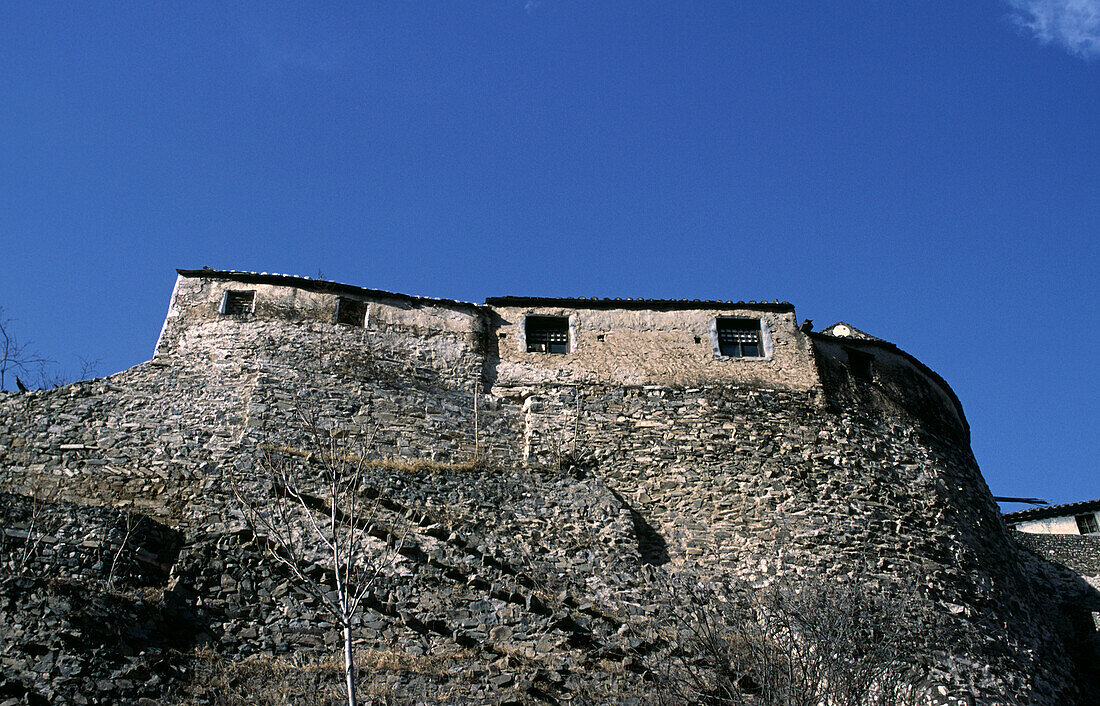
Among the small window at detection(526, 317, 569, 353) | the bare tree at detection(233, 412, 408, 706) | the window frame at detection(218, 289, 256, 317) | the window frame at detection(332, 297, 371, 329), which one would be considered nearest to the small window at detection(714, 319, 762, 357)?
the small window at detection(526, 317, 569, 353)

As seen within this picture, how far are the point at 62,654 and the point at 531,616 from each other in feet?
19.8

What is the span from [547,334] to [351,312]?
4.28 metres

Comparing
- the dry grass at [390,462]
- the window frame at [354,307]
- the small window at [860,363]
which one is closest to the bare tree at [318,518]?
the dry grass at [390,462]

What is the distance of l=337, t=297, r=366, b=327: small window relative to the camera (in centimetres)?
2030

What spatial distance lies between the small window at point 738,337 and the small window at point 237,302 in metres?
10.1

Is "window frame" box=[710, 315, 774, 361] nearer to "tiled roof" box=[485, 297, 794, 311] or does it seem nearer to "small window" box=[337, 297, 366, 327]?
"tiled roof" box=[485, 297, 794, 311]

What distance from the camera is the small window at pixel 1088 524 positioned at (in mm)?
28891

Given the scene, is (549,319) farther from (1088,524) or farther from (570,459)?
(1088,524)

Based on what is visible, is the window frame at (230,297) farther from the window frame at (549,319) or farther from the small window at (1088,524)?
the small window at (1088,524)

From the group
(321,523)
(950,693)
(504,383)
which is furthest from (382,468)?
(950,693)

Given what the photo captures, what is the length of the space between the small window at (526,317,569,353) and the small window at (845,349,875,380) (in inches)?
252

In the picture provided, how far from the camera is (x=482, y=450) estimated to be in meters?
18.5

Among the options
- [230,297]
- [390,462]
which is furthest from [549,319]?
[230,297]

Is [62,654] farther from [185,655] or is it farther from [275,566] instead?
[275,566]
